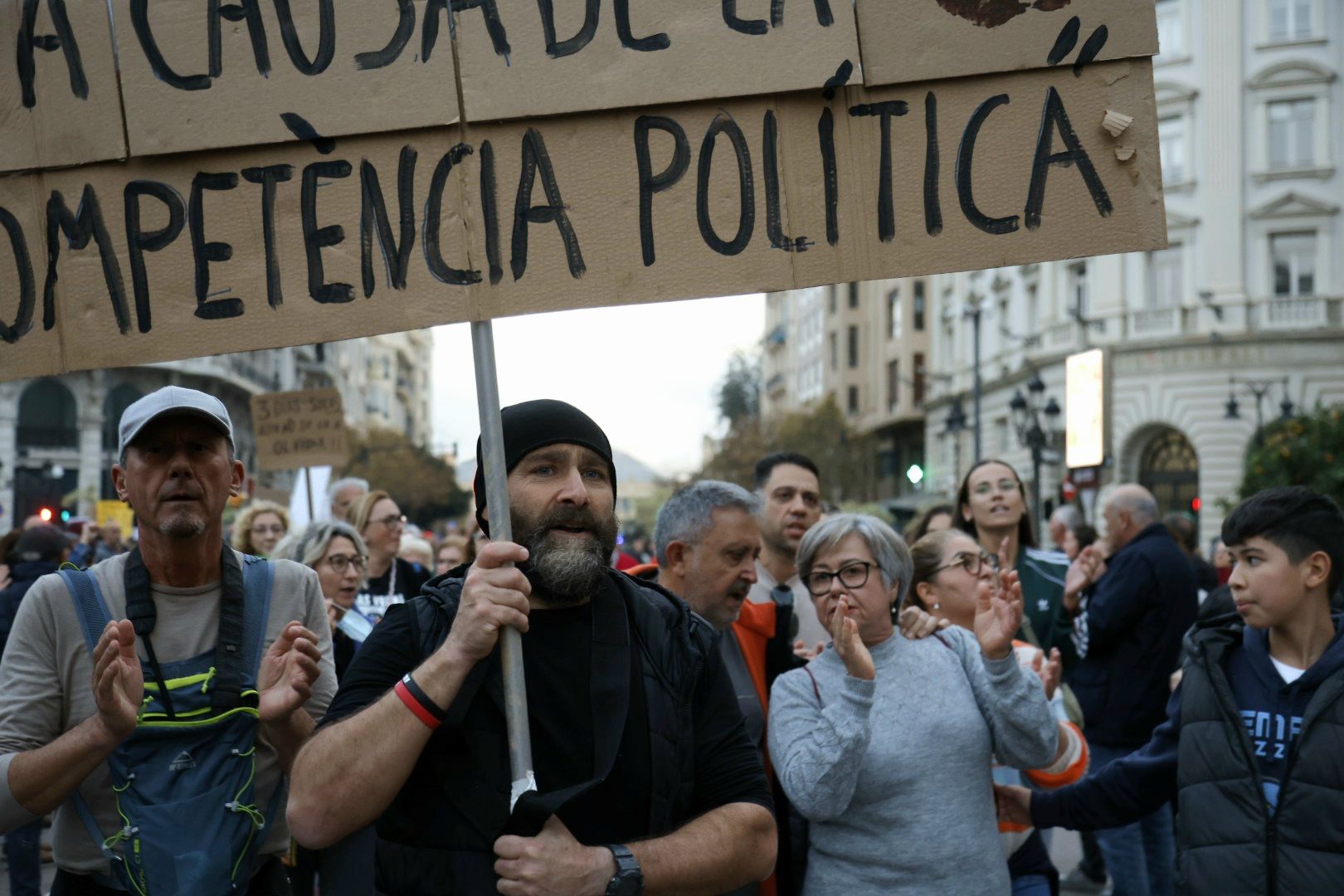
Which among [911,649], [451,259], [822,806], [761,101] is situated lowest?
[822,806]

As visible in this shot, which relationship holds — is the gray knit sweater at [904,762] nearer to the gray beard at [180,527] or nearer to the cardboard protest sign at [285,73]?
the gray beard at [180,527]

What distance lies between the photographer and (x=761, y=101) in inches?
106

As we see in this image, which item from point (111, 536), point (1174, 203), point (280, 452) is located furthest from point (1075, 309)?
point (280, 452)

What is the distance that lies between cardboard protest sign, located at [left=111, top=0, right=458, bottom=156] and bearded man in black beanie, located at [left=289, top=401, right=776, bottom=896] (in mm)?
670

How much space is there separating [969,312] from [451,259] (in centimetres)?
3275

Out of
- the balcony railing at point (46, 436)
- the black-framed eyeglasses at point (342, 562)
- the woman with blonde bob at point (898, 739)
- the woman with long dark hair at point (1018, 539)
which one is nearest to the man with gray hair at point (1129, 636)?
the woman with long dark hair at point (1018, 539)

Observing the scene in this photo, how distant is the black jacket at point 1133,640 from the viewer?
6.68 metres

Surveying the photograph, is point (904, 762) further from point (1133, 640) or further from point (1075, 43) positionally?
point (1133, 640)

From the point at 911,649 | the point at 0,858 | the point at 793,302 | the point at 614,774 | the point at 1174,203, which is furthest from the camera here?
the point at 793,302

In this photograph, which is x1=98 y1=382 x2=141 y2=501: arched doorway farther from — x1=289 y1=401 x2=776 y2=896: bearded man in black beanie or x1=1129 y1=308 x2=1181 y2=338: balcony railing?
x1=289 y1=401 x2=776 y2=896: bearded man in black beanie

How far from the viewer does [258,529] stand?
784cm

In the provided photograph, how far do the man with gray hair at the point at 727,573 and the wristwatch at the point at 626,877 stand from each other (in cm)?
168

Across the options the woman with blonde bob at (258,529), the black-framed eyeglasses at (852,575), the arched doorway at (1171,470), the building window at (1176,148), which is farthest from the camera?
the arched doorway at (1171,470)

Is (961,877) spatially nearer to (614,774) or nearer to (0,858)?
(614,774)
